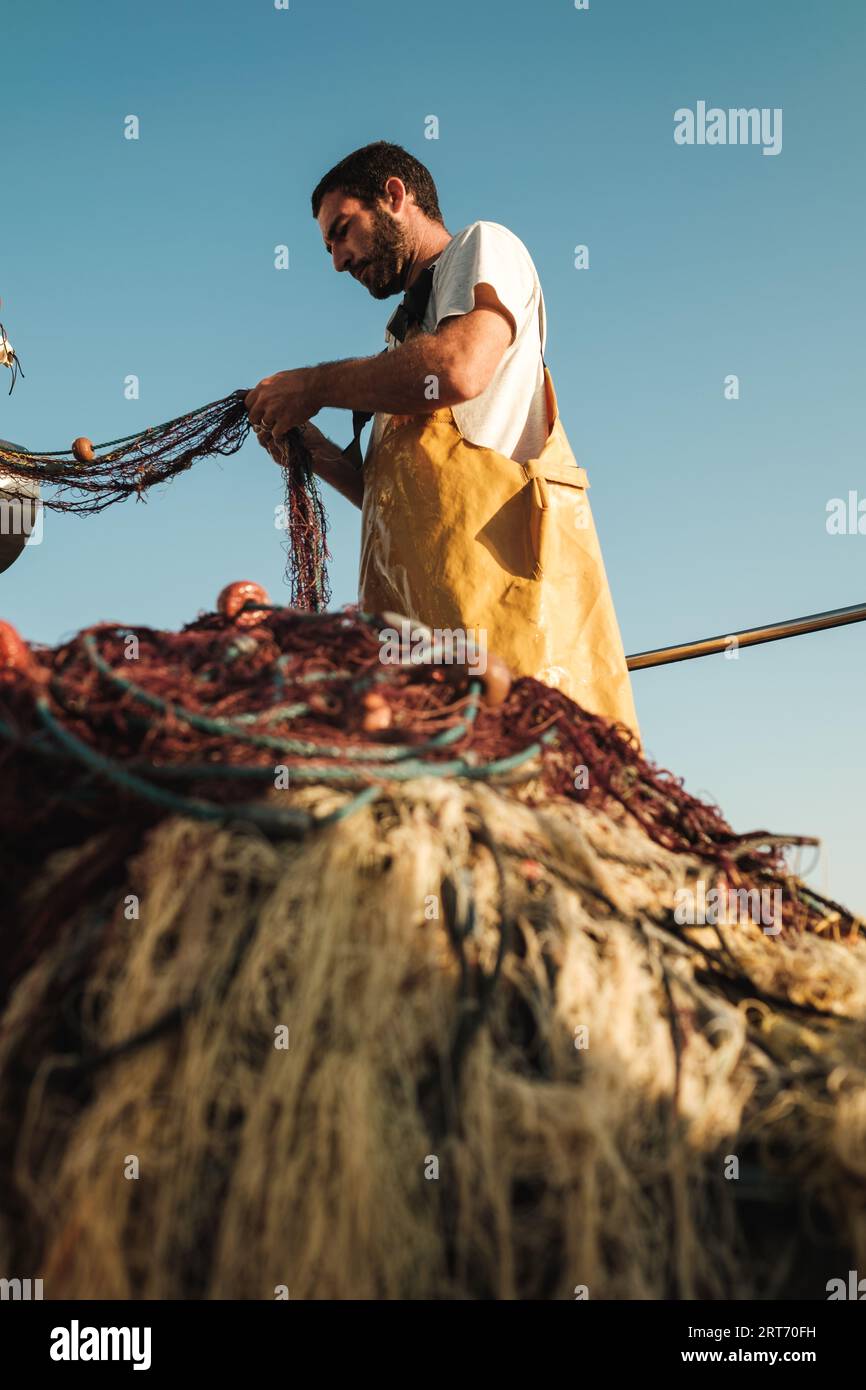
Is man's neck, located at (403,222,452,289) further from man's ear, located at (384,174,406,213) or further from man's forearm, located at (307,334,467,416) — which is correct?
man's forearm, located at (307,334,467,416)

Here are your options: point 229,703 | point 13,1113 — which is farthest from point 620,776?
point 13,1113

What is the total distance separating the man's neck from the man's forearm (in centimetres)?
54

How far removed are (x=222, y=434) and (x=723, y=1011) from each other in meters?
2.35

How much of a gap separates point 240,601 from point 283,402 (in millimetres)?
900

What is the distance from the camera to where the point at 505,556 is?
2.57 metres

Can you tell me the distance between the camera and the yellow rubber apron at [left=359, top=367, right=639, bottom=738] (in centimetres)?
254

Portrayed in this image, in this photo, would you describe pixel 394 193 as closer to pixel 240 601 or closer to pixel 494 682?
pixel 240 601

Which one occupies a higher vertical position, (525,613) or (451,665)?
(525,613)

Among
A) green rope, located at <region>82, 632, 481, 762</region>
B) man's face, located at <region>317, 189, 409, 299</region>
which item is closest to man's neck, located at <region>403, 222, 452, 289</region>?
man's face, located at <region>317, 189, 409, 299</region>

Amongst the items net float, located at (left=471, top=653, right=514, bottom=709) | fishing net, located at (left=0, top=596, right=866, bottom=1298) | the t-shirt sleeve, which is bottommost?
fishing net, located at (left=0, top=596, right=866, bottom=1298)

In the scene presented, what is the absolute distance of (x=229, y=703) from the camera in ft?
5.34

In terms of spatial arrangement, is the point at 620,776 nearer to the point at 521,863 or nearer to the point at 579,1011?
the point at 521,863

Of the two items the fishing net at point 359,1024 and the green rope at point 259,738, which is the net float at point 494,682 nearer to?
the fishing net at point 359,1024

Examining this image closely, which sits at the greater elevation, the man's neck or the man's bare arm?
the man's neck
